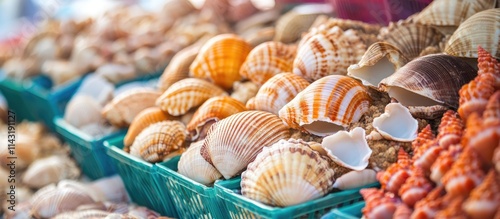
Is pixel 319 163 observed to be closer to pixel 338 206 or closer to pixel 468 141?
pixel 338 206

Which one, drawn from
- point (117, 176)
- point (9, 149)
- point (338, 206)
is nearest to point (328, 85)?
point (338, 206)

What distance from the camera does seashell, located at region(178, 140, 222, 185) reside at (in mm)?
1751

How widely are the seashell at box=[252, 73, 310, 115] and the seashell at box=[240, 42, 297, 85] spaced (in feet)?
0.73

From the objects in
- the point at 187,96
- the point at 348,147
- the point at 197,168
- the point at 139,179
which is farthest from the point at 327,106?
the point at 139,179

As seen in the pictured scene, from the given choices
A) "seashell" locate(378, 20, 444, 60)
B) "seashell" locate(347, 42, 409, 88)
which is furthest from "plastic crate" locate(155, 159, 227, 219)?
"seashell" locate(378, 20, 444, 60)

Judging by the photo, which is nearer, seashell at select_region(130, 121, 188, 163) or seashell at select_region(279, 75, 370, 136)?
seashell at select_region(279, 75, 370, 136)

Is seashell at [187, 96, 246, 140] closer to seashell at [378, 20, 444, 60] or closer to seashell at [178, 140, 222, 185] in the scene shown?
seashell at [178, 140, 222, 185]

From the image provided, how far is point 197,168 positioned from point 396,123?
555 millimetres

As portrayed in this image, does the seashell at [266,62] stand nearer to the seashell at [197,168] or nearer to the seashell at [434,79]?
the seashell at [197,168]

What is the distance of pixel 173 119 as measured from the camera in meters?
2.23

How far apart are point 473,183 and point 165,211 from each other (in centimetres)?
125

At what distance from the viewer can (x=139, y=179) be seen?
2180mm

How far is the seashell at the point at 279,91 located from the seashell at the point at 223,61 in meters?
0.41

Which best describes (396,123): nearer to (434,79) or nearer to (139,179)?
(434,79)
